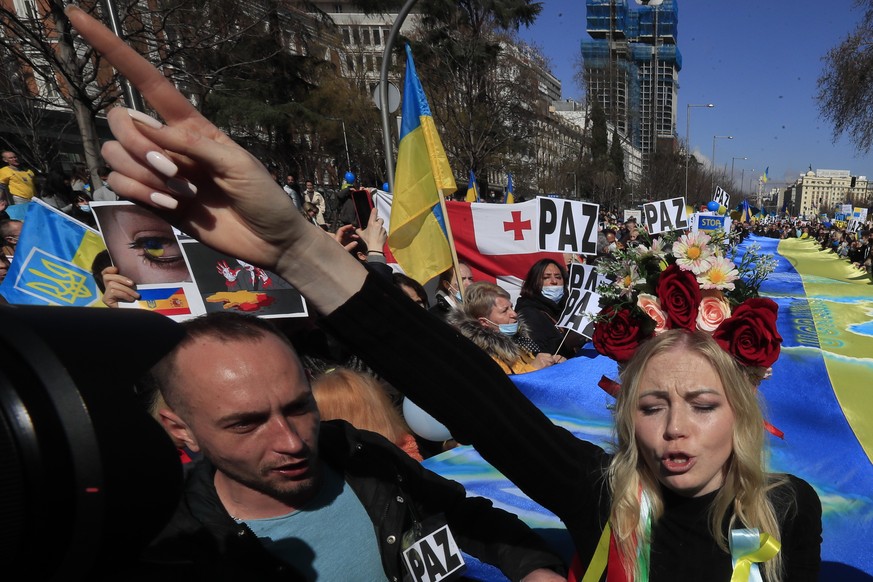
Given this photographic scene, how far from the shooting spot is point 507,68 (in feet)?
65.2

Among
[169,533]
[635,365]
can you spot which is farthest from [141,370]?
[635,365]

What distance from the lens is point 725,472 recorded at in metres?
1.44

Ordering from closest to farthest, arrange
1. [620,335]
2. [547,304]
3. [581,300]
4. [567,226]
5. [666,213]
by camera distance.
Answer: [620,335] < [581,300] < [547,304] < [567,226] < [666,213]

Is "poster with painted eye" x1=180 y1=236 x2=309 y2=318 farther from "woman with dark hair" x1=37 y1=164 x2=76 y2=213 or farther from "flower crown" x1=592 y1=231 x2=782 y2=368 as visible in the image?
"woman with dark hair" x1=37 y1=164 x2=76 y2=213

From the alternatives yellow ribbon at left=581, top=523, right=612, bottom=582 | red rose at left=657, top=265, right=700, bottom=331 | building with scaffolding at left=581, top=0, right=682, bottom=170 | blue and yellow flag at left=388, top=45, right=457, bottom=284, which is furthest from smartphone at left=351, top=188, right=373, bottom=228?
building with scaffolding at left=581, top=0, right=682, bottom=170

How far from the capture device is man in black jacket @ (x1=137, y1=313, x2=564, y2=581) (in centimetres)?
127

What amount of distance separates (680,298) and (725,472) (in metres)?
0.53

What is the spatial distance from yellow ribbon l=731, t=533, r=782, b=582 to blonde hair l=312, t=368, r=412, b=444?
4.04 ft

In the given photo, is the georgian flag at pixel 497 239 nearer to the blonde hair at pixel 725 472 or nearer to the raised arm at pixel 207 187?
the blonde hair at pixel 725 472

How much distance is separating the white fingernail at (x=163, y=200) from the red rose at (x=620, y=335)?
1.45m

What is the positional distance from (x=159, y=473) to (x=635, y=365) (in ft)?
4.48

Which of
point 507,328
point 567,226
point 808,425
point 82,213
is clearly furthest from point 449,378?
point 82,213

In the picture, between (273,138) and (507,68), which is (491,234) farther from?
(273,138)

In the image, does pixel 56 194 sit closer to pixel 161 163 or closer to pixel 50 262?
pixel 50 262
